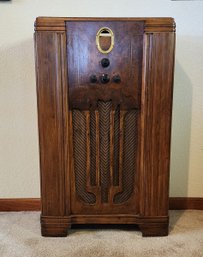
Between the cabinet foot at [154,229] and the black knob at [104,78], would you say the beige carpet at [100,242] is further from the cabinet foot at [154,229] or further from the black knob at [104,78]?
the black knob at [104,78]

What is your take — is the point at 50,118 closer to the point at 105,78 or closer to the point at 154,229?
the point at 105,78

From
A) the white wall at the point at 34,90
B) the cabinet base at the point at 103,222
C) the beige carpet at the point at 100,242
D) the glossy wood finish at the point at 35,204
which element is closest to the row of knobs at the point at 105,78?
the white wall at the point at 34,90

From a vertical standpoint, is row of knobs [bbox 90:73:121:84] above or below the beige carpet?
above

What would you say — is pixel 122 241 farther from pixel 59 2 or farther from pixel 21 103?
pixel 59 2

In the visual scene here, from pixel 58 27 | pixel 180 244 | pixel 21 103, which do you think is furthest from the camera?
pixel 21 103

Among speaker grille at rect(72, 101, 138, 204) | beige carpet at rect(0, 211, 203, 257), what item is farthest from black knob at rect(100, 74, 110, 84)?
beige carpet at rect(0, 211, 203, 257)

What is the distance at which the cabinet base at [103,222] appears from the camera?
159 cm

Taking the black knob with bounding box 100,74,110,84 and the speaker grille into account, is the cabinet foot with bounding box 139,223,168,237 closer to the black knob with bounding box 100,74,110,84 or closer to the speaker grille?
the speaker grille

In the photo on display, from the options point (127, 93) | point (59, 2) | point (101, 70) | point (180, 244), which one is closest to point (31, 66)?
point (59, 2)

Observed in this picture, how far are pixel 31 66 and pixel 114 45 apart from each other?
634 millimetres

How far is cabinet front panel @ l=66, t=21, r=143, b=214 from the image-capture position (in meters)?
1.43

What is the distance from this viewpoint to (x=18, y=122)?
1.88 m

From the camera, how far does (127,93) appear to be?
149 centimetres

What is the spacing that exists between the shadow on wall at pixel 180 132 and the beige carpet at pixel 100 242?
0.28m
